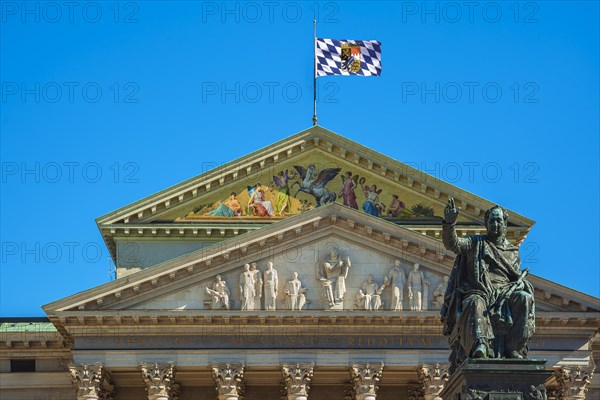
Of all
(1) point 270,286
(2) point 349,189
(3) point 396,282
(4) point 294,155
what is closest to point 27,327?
(1) point 270,286

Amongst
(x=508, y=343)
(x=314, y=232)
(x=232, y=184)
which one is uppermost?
(x=232, y=184)

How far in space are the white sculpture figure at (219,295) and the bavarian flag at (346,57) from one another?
12.0m

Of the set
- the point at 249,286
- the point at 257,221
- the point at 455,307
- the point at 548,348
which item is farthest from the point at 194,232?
the point at 455,307

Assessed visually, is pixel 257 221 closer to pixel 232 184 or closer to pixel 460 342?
pixel 232 184

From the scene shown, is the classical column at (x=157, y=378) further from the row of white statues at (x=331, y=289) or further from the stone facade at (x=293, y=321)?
the row of white statues at (x=331, y=289)

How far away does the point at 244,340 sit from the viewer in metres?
54.2

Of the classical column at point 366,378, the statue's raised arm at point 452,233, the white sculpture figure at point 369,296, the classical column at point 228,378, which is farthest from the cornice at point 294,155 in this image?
the statue's raised arm at point 452,233

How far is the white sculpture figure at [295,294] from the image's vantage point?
54156 millimetres

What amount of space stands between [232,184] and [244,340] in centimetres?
1017

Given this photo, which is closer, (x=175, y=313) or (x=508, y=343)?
(x=508, y=343)

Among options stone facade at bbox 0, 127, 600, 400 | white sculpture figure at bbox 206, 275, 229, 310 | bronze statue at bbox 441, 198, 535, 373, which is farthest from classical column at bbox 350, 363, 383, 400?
bronze statue at bbox 441, 198, 535, 373

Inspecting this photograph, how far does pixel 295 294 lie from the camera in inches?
2136

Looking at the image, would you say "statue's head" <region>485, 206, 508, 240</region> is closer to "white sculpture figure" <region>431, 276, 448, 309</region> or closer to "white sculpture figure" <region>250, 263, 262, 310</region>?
"white sculpture figure" <region>250, 263, 262, 310</region>

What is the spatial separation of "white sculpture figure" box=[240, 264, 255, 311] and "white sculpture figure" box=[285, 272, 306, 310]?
125cm
